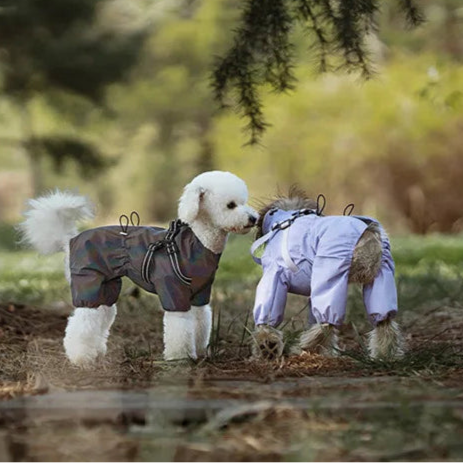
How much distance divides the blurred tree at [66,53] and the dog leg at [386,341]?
52.0 feet

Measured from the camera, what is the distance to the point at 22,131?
1191 inches

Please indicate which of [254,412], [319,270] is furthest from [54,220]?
[254,412]

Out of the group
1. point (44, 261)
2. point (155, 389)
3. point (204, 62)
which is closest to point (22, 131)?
point (204, 62)

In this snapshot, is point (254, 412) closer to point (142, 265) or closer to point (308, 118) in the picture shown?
point (142, 265)

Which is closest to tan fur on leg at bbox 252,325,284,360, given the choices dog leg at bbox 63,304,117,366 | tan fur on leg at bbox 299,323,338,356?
tan fur on leg at bbox 299,323,338,356

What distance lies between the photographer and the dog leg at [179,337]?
180 inches

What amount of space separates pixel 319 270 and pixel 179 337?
25.7 inches

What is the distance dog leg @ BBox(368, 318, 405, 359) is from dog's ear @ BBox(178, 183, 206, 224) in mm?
908

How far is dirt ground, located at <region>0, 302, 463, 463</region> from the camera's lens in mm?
2752

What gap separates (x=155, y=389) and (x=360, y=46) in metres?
2.91

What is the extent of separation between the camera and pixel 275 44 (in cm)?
589

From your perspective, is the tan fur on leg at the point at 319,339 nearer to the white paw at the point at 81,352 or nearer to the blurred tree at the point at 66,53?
the white paw at the point at 81,352

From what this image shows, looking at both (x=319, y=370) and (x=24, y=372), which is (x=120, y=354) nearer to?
(x=24, y=372)

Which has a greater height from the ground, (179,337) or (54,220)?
(54,220)
